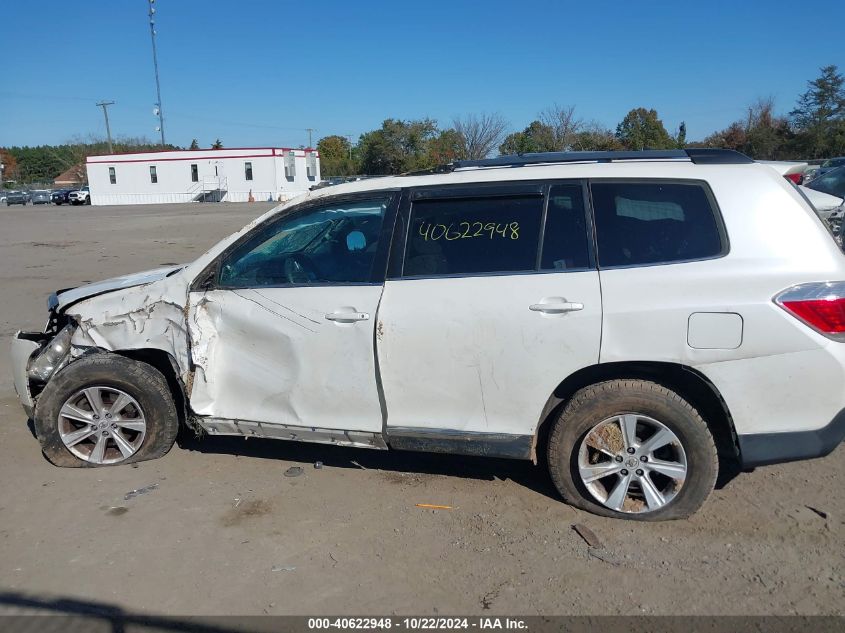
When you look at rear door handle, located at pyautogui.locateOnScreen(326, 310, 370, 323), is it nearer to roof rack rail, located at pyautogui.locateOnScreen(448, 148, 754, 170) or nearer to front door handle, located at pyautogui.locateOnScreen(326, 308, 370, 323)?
front door handle, located at pyautogui.locateOnScreen(326, 308, 370, 323)

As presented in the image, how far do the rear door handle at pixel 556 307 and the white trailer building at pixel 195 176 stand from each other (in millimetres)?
57087

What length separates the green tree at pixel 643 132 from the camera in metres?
36.5

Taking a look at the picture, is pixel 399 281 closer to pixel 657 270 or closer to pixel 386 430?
pixel 386 430

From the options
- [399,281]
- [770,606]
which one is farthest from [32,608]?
[770,606]

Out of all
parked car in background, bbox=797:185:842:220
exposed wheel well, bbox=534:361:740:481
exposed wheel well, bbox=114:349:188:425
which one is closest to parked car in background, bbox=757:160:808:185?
exposed wheel well, bbox=534:361:740:481

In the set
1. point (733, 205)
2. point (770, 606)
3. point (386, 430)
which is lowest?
point (770, 606)

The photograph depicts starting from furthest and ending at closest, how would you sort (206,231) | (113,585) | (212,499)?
1. (206,231)
2. (212,499)
3. (113,585)

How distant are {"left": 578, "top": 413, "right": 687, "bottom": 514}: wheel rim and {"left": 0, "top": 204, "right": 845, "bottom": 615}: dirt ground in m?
0.15

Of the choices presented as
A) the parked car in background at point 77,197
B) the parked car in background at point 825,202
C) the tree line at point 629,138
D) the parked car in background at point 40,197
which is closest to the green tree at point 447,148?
the tree line at point 629,138

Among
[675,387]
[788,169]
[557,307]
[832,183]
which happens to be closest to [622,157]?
[788,169]

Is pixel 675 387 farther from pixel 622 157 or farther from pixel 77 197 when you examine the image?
pixel 77 197

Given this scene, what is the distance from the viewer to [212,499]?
4.19 m

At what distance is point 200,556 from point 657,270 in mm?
2779

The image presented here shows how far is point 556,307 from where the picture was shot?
3.59 meters
